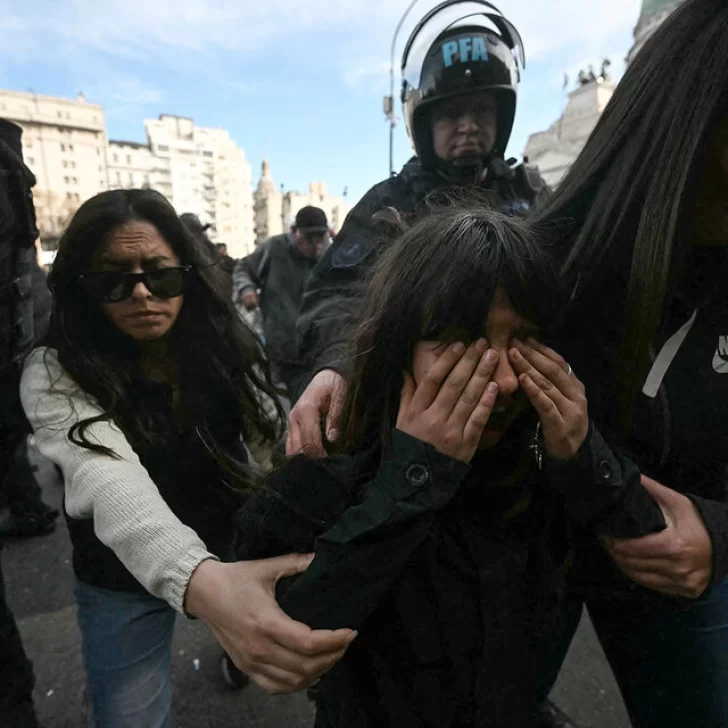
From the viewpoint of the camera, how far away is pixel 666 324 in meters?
1.10

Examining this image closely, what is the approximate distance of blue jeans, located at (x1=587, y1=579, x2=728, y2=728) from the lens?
1.16m

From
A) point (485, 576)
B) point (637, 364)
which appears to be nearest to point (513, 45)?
point (637, 364)

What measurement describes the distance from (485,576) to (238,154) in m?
83.5

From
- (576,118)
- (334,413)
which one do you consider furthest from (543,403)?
(576,118)

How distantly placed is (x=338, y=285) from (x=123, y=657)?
131 cm

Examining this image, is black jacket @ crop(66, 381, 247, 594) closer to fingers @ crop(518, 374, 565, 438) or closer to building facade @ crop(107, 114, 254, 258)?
fingers @ crop(518, 374, 565, 438)

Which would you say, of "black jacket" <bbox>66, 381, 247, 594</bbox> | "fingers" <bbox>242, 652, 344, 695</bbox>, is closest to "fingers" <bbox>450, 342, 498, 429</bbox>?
"fingers" <bbox>242, 652, 344, 695</bbox>

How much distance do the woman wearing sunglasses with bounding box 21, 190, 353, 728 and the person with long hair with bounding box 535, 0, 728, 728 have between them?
0.95 metres

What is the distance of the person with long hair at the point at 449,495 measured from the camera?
87 cm

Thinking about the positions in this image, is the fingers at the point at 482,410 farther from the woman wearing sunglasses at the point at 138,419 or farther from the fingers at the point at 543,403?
the woman wearing sunglasses at the point at 138,419

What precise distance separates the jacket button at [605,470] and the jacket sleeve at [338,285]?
755mm

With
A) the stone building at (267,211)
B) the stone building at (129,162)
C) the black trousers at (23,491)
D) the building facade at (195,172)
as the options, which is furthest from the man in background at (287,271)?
the stone building at (267,211)

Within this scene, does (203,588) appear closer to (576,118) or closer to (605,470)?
(605,470)

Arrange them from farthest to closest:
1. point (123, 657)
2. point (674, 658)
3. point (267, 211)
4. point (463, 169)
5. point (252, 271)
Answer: point (267, 211), point (252, 271), point (463, 169), point (123, 657), point (674, 658)
